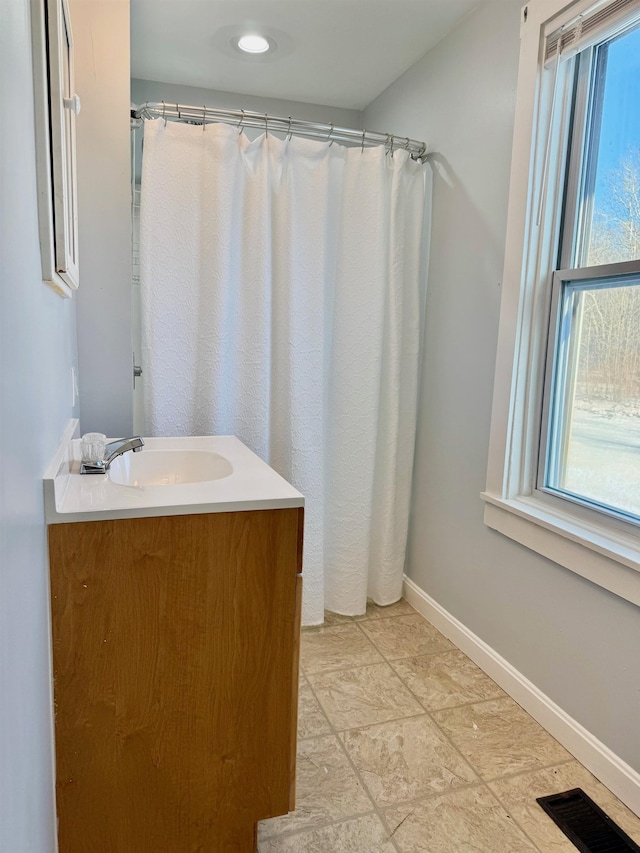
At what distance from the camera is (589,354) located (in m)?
1.71

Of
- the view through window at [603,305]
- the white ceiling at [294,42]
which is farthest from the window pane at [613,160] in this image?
Answer: the white ceiling at [294,42]

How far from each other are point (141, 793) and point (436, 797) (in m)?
0.77

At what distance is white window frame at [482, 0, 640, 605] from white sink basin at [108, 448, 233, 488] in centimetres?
98

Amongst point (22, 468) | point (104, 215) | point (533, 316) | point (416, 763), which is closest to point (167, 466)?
point (104, 215)

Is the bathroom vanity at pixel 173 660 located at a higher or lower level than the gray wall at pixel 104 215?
lower

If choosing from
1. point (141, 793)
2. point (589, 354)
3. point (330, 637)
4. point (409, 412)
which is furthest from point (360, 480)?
point (141, 793)

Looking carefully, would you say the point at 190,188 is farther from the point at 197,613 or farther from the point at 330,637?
the point at 330,637

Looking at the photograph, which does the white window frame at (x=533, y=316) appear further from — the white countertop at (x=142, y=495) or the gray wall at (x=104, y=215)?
the gray wall at (x=104, y=215)

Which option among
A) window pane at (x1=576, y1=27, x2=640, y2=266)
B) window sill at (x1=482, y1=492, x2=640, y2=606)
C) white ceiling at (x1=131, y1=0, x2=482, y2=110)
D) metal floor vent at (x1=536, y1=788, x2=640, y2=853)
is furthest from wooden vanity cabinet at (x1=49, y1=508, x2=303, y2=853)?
white ceiling at (x1=131, y1=0, x2=482, y2=110)

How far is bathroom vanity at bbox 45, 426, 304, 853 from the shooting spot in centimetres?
112

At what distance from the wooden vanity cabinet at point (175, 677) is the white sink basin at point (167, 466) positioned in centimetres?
53

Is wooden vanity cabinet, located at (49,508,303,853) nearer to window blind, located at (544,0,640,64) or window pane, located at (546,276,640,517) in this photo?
window pane, located at (546,276,640,517)

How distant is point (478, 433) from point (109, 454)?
1.29m

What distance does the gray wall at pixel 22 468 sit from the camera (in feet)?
2.08
